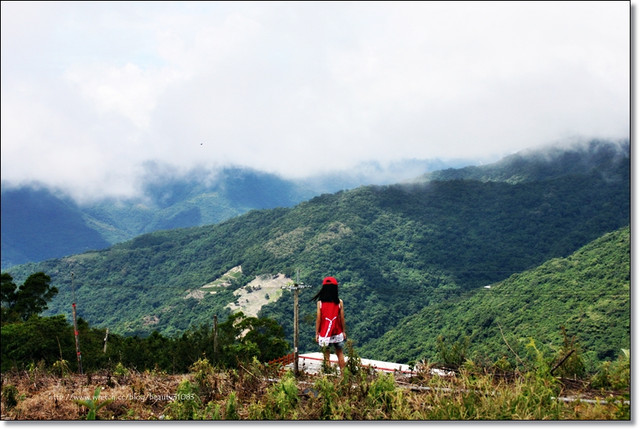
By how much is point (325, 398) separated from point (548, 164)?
136410mm

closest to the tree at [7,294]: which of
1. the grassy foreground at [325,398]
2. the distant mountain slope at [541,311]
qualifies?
the distant mountain slope at [541,311]

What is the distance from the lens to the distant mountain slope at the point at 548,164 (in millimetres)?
106188

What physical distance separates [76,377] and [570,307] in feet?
110

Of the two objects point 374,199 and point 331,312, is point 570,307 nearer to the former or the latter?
point 331,312

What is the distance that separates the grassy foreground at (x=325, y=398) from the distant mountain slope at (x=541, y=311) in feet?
46.1

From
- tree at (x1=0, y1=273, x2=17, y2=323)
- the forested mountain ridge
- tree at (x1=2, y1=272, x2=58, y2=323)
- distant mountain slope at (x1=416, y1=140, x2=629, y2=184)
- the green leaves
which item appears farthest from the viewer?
distant mountain slope at (x1=416, y1=140, x2=629, y2=184)

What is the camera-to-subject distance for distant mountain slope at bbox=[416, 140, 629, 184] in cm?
10619

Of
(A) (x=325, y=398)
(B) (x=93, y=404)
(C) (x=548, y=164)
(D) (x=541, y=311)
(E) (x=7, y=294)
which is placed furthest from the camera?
(C) (x=548, y=164)

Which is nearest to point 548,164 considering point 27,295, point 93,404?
point 27,295

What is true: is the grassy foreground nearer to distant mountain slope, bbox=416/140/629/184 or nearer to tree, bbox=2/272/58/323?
tree, bbox=2/272/58/323

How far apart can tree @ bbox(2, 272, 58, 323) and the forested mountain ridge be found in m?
22.5

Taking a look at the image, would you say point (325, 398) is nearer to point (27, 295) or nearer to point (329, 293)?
point (329, 293)

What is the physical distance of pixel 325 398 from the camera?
6.67 m

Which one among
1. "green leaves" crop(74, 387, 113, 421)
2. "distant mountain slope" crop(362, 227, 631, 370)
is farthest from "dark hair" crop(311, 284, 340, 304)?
"distant mountain slope" crop(362, 227, 631, 370)
